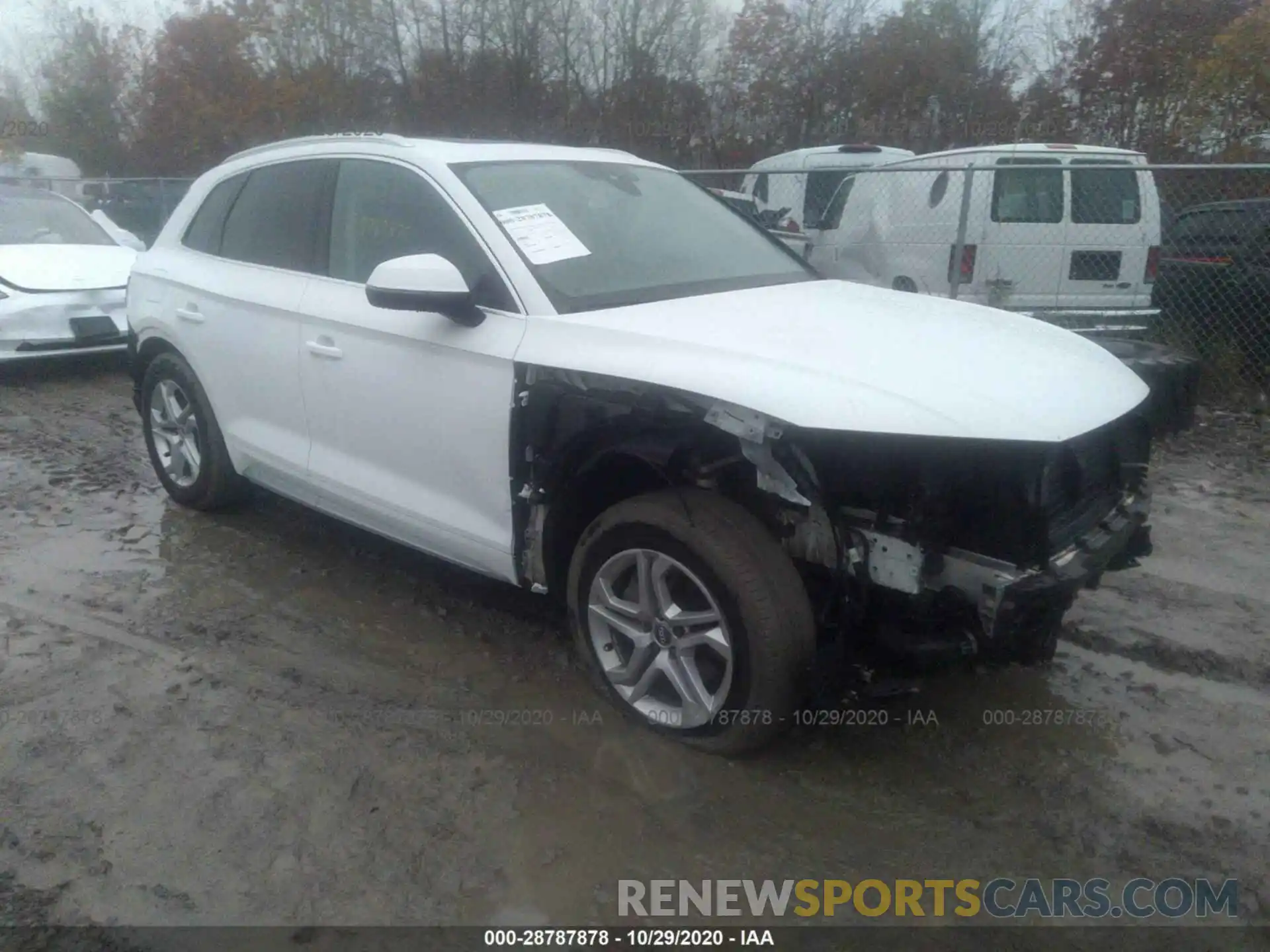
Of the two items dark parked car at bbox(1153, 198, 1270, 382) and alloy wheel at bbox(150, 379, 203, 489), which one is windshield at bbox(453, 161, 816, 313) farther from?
dark parked car at bbox(1153, 198, 1270, 382)

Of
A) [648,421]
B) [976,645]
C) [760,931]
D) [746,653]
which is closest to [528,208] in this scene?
[648,421]

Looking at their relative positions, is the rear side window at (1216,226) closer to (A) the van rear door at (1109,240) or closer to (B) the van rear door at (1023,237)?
(A) the van rear door at (1109,240)

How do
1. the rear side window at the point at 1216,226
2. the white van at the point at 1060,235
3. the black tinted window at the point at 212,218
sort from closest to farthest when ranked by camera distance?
1. the black tinted window at the point at 212,218
2. the rear side window at the point at 1216,226
3. the white van at the point at 1060,235

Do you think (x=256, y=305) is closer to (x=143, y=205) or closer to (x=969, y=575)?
(x=969, y=575)

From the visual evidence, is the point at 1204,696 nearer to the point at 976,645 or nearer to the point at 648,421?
the point at 976,645

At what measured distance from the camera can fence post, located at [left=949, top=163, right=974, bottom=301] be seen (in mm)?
7152

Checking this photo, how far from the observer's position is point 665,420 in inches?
118

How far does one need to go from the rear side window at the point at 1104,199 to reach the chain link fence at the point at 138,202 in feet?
40.3

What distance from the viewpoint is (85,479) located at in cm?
585

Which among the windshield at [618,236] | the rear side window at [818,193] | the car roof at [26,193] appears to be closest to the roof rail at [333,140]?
the windshield at [618,236]

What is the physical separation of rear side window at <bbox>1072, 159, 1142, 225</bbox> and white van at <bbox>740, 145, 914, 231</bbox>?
281 centimetres

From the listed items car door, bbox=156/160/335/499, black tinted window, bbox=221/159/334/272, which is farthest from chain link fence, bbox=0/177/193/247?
black tinted window, bbox=221/159/334/272

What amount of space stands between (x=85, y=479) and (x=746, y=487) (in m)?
4.54

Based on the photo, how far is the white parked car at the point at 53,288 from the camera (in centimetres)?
796
